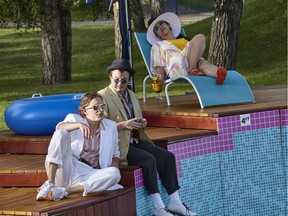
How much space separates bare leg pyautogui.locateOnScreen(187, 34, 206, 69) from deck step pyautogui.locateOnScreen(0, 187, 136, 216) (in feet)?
11.1

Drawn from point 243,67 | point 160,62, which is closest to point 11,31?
point 243,67

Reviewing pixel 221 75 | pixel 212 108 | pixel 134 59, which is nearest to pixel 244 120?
pixel 212 108

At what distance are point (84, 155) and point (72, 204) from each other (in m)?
0.70

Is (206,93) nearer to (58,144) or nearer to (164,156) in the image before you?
(164,156)

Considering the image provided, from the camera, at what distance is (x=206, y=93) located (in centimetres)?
984

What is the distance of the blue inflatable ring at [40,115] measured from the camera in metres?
8.73

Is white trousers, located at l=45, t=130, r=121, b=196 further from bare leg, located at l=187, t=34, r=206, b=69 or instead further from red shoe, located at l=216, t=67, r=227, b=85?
bare leg, located at l=187, t=34, r=206, b=69

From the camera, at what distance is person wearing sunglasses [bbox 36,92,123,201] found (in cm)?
697

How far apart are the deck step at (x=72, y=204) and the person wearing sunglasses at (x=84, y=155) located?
0.26 feet

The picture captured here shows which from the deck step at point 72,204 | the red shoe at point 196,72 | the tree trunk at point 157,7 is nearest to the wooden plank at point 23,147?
the deck step at point 72,204

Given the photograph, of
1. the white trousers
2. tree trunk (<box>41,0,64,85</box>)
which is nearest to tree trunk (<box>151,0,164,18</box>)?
tree trunk (<box>41,0,64,85</box>)

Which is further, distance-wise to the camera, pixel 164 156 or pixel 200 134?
pixel 200 134

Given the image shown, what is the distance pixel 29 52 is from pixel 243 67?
1193 cm

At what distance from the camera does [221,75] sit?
991 cm
